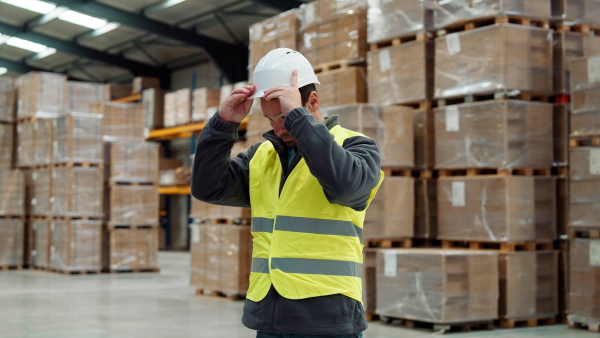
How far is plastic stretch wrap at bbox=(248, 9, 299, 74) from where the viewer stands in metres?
8.53

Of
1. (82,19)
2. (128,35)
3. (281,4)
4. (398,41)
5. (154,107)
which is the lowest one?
(398,41)

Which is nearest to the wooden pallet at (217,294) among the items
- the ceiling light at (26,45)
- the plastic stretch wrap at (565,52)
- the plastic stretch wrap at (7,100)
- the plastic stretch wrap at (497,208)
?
the plastic stretch wrap at (497,208)

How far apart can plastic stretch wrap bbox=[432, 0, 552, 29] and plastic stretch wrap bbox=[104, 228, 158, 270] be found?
7.26 meters

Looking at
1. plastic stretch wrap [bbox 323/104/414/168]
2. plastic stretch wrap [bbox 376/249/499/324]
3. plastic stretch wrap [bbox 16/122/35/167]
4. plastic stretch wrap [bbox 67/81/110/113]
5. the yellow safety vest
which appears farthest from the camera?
plastic stretch wrap [bbox 67/81/110/113]

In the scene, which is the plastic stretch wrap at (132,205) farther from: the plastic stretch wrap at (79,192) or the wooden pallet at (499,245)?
the wooden pallet at (499,245)

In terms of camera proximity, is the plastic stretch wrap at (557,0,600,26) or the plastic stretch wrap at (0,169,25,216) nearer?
the plastic stretch wrap at (557,0,600,26)

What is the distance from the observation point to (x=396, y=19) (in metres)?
7.40

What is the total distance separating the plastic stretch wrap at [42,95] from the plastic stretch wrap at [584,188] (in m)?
9.54

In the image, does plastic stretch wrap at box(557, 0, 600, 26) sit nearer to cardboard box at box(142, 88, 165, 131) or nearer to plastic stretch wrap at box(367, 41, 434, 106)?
plastic stretch wrap at box(367, 41, 434, 106)

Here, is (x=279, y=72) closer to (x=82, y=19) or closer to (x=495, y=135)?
(x=495, y=135)

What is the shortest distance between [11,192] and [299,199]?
12350mm

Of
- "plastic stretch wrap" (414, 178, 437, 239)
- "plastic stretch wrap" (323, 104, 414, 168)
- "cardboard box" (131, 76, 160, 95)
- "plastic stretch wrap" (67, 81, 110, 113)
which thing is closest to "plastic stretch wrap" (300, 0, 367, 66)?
"plastic stretch wrap" (323, 104, 414, 168)

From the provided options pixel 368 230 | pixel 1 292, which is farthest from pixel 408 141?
pixel 1 292

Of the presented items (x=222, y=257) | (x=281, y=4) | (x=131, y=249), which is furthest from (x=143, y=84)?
(x=222, y=257)
